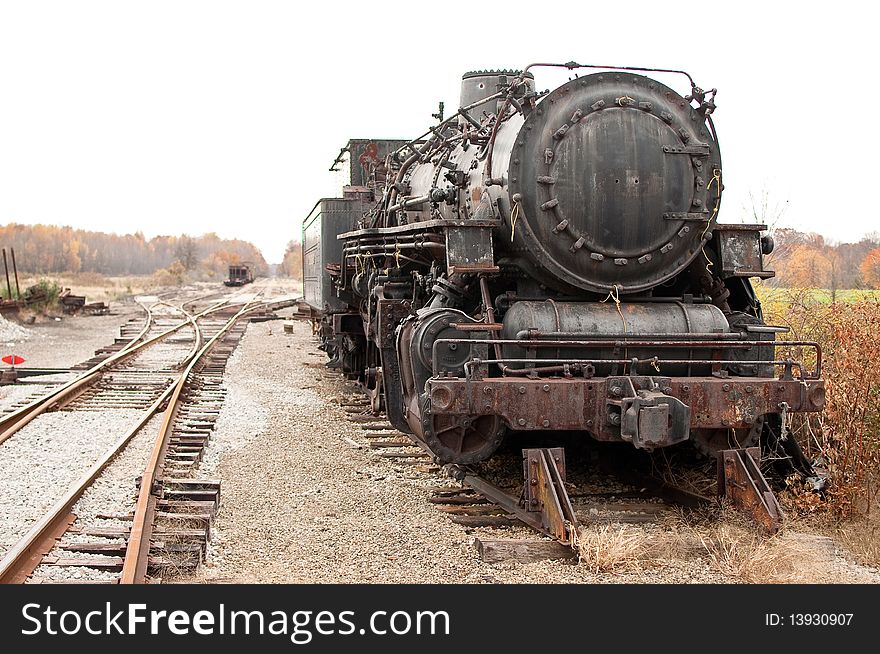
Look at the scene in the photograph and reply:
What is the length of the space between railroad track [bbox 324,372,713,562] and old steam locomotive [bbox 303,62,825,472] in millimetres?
435

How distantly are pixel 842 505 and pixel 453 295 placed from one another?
313cm

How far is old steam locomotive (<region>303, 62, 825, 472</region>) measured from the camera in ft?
19.0

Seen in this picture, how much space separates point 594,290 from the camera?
6.36 m

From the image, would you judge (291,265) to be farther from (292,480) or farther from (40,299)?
(292,480)

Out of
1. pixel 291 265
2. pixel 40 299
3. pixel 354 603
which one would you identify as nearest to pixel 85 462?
pixel 354 603

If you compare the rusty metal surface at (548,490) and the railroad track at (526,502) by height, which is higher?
the rusty metal surface at (548,490)

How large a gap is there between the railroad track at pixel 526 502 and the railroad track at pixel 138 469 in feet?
5.76

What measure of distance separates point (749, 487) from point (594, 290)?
1.70 metres

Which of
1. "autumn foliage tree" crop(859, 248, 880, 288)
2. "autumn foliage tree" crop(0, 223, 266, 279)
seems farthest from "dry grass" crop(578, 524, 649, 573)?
"autumn foliage tree" crop(0, 223, 266, 279)

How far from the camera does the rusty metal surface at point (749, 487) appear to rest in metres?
5.60

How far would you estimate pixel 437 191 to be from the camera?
7141mm

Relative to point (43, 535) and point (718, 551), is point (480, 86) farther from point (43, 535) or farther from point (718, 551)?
point (43, 535)

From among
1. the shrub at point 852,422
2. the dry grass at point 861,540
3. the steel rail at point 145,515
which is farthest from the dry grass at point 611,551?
the steel rail at point 145,515

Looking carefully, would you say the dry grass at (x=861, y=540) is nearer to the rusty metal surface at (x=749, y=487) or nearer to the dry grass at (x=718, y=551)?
the dry grass at (x=718, y=551)
